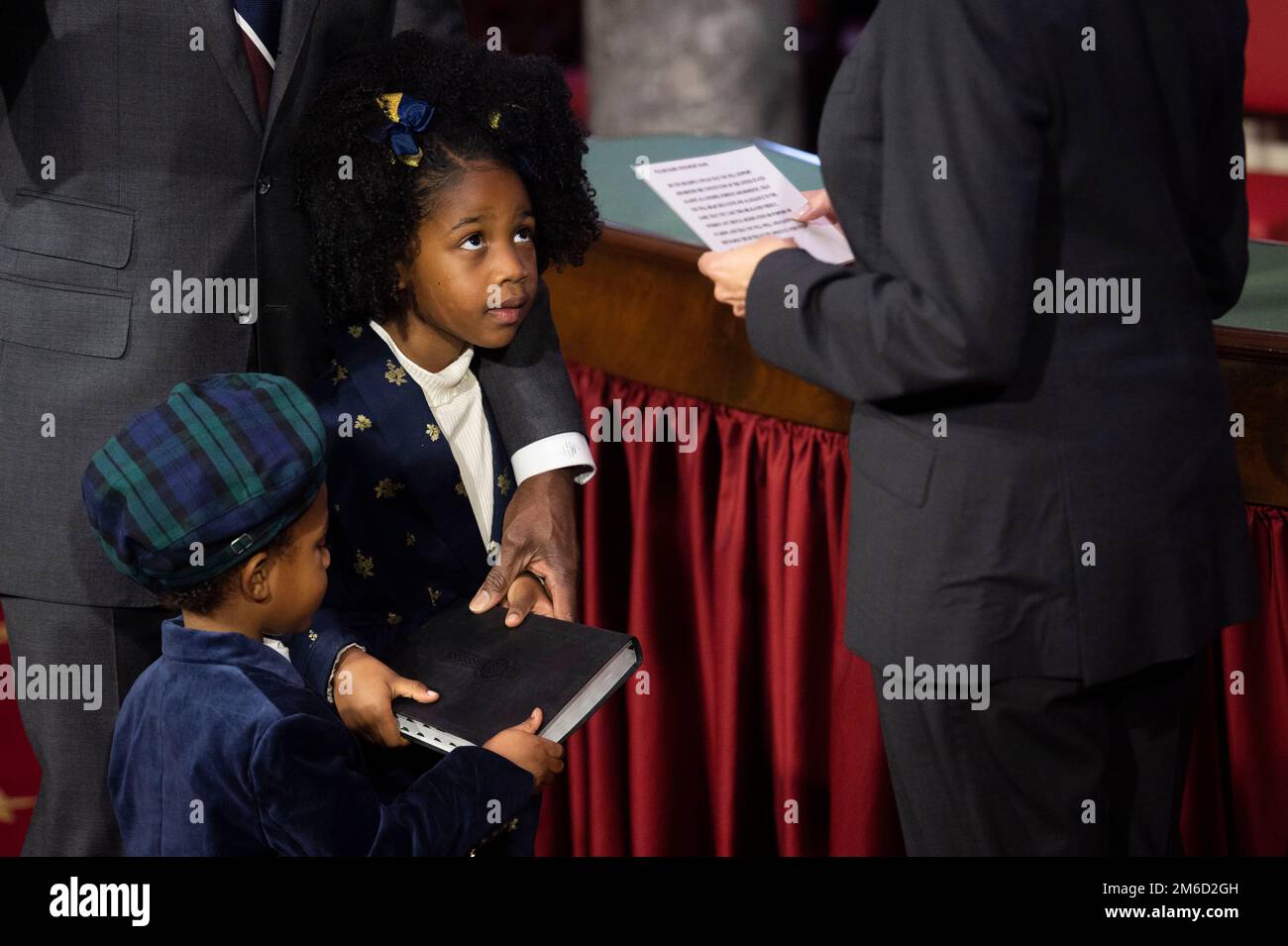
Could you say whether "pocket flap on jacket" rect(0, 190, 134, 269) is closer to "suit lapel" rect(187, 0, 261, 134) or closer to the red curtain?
"suit lapel" rect(187, 0, 261, 134)

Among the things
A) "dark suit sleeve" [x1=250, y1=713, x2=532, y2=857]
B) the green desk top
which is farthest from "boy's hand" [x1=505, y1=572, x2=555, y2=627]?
the green desk top

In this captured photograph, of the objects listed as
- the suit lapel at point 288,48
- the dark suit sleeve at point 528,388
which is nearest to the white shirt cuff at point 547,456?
the dark suit sleeve at point 528,388

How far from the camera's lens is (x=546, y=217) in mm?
1453

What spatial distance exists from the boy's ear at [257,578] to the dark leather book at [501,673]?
16 centimetres

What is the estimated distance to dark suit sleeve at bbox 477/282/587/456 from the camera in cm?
147

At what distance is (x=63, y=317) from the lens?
1.32 meters

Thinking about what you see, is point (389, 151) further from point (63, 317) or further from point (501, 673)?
point (501, 673)

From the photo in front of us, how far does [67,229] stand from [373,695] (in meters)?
0.49

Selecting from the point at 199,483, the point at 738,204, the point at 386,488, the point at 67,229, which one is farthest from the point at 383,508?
the point at 738,204

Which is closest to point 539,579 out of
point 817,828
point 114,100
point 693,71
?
point 114,100

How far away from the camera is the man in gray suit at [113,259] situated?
1.29 m

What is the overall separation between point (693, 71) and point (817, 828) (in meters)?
2.42

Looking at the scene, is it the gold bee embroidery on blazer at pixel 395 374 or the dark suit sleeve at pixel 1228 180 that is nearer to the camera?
the dark suit sleeve at pixel 1228 180

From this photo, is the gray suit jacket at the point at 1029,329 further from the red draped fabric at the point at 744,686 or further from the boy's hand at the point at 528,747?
the red draped fabric at the point at 744,686
